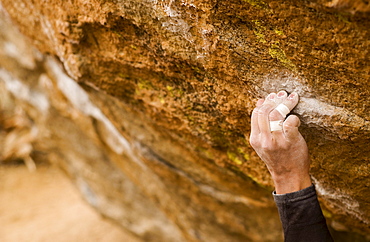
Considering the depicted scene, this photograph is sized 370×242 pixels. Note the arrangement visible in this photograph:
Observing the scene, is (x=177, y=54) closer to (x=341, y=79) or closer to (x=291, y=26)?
(x=291, y=26)

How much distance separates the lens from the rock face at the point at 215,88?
104 centimetres

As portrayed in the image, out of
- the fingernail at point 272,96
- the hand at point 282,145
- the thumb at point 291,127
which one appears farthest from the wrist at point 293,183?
the fingernail at point 272,96

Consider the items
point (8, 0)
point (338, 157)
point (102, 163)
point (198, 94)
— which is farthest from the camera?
point (102, 163)

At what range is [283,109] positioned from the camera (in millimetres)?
1122

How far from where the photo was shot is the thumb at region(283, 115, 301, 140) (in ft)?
3.57

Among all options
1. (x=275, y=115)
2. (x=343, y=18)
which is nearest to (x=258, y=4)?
(x=343, y=18)

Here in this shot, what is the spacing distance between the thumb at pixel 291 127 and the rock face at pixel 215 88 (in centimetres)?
8

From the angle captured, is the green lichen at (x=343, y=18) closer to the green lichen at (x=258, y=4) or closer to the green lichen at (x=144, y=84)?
the green lichen at (x=258, y=4)

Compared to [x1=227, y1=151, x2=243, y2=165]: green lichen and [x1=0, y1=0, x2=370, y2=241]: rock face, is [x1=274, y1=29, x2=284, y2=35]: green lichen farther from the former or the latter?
[x1=227, y1=151, x2=243, y2=165]: green lichen

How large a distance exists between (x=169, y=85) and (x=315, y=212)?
78 cm

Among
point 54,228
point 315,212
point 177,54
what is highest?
point 177,54

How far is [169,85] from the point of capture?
1.50 meters

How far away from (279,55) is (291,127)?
0.77 feet

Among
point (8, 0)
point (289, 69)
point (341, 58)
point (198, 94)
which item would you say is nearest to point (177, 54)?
point (198, 94)
